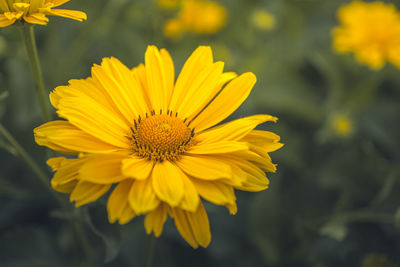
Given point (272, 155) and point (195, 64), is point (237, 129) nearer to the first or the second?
point (195, 64)

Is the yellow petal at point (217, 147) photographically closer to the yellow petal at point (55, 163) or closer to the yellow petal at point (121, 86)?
the yellow petal at point (121, 86)

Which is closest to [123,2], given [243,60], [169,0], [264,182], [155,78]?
[169,0]

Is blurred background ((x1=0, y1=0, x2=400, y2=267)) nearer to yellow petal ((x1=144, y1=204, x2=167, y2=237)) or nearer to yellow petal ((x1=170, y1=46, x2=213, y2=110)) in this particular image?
yellow petal ((x1=144, y1=204, x2=167, y2=237))

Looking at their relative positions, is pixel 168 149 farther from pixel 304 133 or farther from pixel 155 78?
pixel 304 133

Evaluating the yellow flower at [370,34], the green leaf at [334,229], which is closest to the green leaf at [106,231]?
the green leaf at [334,229]

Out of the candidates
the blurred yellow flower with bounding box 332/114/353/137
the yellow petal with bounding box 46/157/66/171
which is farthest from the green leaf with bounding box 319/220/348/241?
the yellow petal with bounding box 46/157/66/171

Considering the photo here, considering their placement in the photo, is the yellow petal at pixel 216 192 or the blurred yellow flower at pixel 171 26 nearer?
the yellow petal at pixel 216 192
